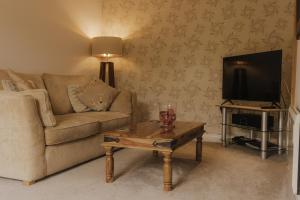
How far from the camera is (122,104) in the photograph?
3912 mm

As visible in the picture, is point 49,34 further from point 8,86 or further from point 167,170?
point 167,170

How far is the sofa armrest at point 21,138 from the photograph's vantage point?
2.39 meters

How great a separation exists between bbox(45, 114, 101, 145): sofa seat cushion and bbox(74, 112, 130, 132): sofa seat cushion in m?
0.10

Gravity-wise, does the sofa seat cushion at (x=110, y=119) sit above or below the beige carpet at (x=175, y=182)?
above

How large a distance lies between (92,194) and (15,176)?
0.70m

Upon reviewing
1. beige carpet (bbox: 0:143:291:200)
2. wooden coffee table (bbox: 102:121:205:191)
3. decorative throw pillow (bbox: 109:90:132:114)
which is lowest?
beige carpet (bbox: 0:143:291:200)

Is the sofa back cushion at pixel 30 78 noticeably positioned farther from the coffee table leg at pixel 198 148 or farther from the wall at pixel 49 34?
the coffee table leg at pixel 198 148

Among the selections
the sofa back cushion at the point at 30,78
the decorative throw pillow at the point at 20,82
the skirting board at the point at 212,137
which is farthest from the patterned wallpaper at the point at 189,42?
the decorative throw pillow at the point at 20,82

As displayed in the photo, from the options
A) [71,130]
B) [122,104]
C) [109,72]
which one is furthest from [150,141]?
[109,72]

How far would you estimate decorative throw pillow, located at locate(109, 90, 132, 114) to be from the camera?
153 inches

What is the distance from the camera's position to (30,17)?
375 cm

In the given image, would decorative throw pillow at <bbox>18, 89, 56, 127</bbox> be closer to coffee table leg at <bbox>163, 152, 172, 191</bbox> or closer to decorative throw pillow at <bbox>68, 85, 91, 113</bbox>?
coffee table leg at <bbox>163, 152, 172, 191</bbox>

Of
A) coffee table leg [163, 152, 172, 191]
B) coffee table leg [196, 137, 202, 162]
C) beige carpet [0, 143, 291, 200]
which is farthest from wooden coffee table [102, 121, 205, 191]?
coffee table leg [196, 137, 202, 162]

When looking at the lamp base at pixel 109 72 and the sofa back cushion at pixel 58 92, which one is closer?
the sofa back cushion at pixel 58 92
